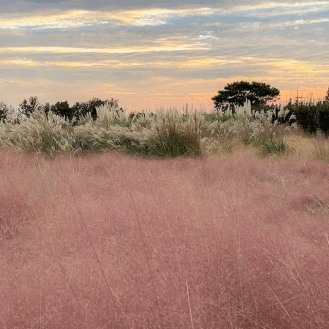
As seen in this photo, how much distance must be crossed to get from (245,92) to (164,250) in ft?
94.2

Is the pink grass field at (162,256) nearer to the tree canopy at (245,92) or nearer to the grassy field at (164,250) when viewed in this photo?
the grassy field at (164,250)

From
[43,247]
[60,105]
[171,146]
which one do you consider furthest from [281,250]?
[60,105]

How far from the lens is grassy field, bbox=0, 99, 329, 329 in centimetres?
207

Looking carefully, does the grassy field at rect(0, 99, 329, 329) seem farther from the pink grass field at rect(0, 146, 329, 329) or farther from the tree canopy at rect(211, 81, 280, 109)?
the tree canopy at rect(211, 81, 280, 109)

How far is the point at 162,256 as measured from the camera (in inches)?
102

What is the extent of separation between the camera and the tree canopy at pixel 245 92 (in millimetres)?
30344

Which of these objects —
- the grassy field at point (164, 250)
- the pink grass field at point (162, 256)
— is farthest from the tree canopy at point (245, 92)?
the pink grass field at point (162, 256)

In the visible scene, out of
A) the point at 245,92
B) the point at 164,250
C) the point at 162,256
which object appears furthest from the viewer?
the point at 245,92

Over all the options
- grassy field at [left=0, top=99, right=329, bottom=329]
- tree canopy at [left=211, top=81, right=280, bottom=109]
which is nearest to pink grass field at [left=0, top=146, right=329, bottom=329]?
grassy field at [left=0, top=99, right=329, bottom=329]

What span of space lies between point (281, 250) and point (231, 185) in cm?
218

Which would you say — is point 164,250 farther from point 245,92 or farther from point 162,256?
point 245,92

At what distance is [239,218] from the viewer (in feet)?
→ 10.8

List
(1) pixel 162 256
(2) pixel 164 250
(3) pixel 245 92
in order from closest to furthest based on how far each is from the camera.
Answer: (1) pixel 162 256, (2) pixel 164 250, (3) pixel 245 92

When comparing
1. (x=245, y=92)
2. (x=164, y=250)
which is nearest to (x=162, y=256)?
(x=164, y=250)
